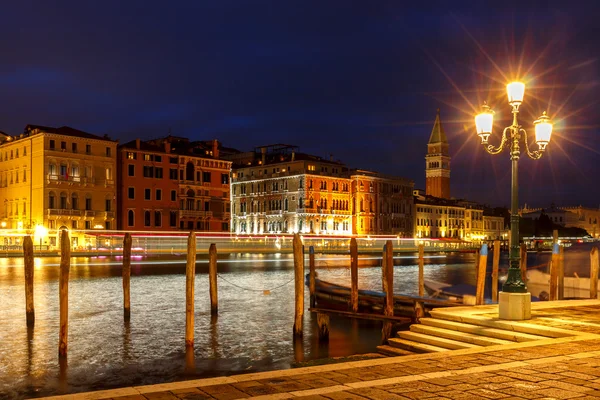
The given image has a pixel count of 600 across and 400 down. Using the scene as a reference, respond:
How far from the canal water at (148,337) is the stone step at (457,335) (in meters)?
2.82

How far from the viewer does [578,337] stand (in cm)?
923

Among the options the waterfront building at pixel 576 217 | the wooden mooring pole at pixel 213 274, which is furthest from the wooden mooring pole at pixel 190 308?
the waterfront building at pixel 576 217

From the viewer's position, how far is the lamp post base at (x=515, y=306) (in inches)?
418

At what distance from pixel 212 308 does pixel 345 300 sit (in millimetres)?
3953

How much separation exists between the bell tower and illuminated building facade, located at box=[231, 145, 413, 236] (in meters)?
40.1

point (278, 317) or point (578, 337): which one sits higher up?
point (578, 337)

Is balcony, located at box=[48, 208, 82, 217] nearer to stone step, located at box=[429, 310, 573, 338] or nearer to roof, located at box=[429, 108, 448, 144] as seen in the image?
stone step, located at box=[429, 310, 573, 338]

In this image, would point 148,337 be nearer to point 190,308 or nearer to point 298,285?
point 190,308

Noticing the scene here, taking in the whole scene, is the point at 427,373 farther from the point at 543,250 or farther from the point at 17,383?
the point at 543,250

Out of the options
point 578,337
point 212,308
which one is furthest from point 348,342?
point 578,337

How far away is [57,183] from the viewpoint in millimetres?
51344

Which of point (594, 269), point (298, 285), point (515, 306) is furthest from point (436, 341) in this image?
point (594, 269)

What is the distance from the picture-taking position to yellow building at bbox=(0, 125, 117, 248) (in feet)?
166

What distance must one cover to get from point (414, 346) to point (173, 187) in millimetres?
50009
